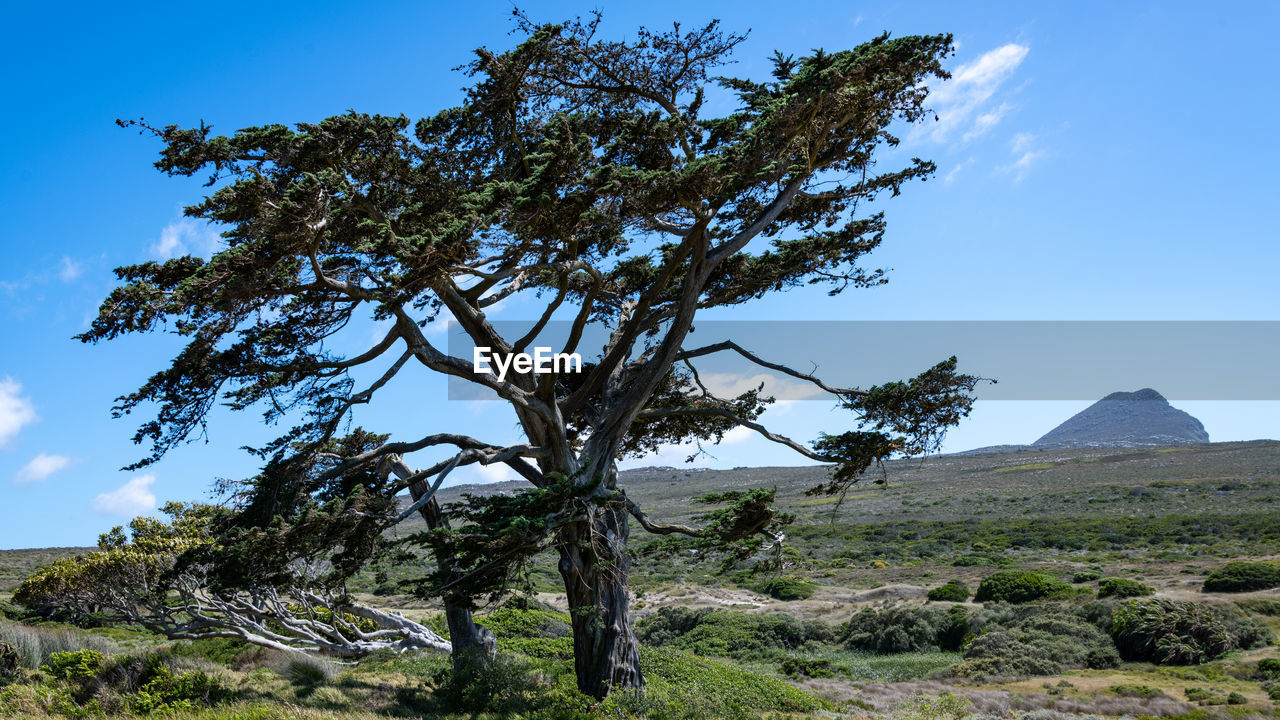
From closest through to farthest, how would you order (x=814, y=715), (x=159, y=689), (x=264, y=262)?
1. (x=264, y=262)
2. (x=159, y=689)
3. (x=814, y=715)

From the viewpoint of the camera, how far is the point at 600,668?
1135cm

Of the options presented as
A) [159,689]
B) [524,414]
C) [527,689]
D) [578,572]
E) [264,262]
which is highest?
[264,262]

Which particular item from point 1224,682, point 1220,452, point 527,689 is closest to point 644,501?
point 1220,452

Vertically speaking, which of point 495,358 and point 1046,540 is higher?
point 495,358

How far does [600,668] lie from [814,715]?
13.0 ft

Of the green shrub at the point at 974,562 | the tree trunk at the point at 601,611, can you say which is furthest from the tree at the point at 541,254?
the green shrub at the point at 974,562

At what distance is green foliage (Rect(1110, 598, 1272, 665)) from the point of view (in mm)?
21453

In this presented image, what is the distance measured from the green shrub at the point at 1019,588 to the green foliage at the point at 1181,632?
5389mm

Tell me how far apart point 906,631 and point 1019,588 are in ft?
19.0

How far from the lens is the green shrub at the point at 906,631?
25.9 m

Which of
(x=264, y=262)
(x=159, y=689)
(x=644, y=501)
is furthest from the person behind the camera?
(x=644, y=501)

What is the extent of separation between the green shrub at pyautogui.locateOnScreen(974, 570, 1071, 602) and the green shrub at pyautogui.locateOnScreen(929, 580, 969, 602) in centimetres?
59

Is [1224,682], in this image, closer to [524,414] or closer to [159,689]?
[524,414]

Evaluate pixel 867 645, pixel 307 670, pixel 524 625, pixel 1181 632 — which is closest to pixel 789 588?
pixel 867 645
